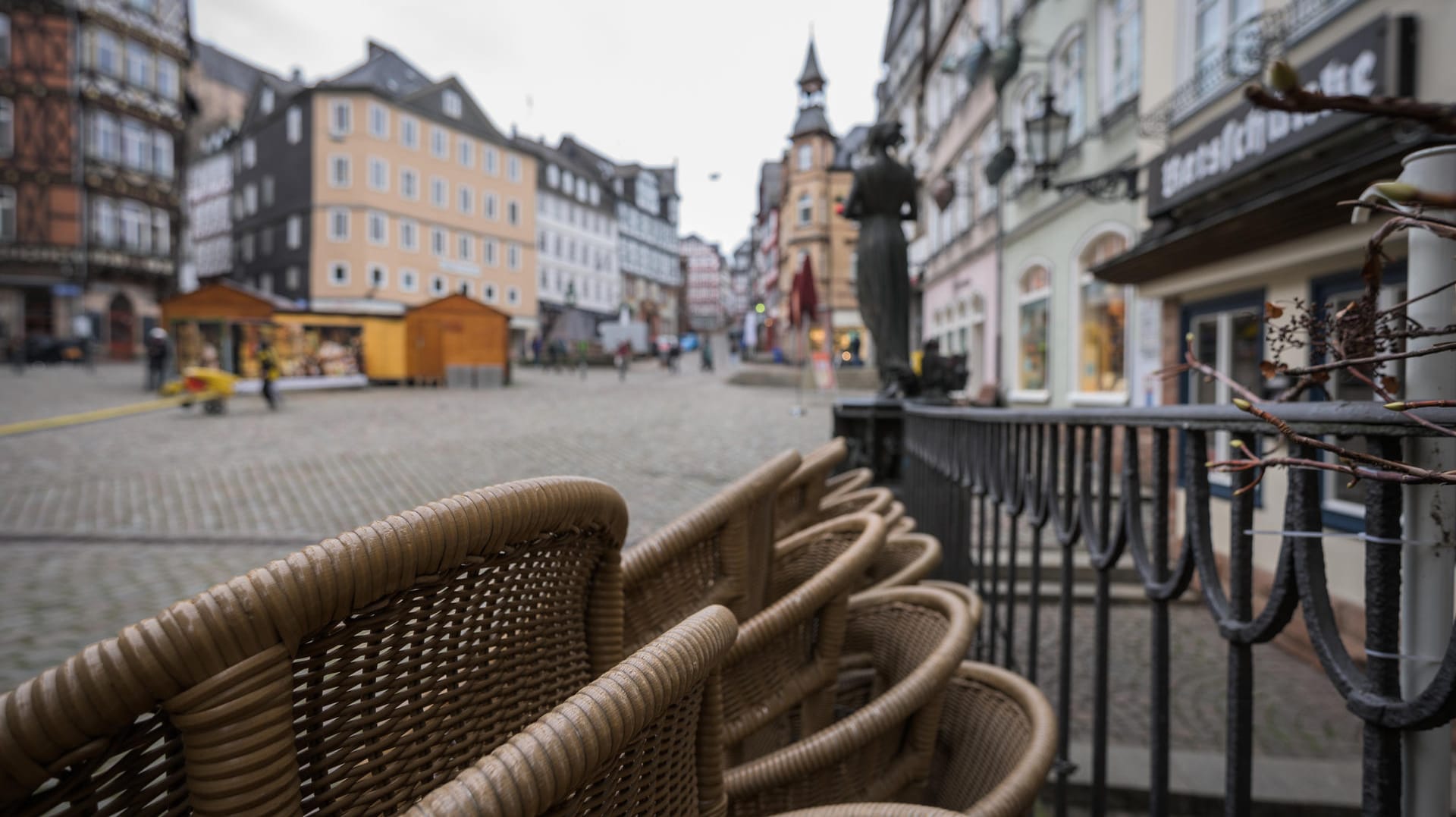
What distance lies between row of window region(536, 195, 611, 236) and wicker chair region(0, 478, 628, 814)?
54.9 meters

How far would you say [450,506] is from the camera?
0.71 m

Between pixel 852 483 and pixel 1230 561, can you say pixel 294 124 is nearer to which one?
pixel 852 483

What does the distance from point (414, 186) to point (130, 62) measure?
11905mm

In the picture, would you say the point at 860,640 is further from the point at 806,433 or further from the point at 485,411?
the point at 485,411

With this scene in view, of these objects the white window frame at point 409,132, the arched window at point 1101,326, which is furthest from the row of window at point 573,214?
the arched window at point 1101,326

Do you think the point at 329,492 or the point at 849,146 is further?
the point at 849,146

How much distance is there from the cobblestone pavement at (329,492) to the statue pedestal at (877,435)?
1.29m

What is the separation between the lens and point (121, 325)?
35.4m

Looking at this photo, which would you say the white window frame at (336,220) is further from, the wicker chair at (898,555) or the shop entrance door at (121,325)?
the wicker chair at (898,555)

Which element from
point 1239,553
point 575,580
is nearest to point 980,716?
point 1239,553

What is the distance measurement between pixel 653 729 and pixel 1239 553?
890 mm

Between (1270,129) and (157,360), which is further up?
(1270,129)

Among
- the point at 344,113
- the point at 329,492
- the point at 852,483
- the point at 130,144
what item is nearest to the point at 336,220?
the point at 344,113

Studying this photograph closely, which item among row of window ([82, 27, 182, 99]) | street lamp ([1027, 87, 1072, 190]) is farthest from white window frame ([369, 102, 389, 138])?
street lamp ([1027, 87, 1072, 190])
